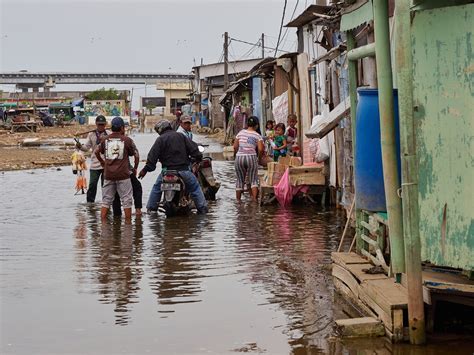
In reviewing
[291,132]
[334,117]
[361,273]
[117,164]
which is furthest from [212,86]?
[361,273]

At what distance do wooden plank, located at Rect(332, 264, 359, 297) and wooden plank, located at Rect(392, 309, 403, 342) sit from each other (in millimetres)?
964

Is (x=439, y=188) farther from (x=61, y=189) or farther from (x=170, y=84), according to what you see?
(x=170, y=84)

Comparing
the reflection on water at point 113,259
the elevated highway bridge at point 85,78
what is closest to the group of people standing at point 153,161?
the reflection on water at point 113,259

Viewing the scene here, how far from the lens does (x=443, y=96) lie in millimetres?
5605

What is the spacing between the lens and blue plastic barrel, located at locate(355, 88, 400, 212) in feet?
22.3

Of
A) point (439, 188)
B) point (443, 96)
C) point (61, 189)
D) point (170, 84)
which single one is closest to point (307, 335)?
point (439, 188)

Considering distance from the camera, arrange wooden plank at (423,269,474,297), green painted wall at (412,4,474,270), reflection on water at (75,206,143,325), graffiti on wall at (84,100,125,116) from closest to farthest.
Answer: green painted wall at (412,4,474,270) → wooden plank at (423,269,474,297) → reflection on water at (75,206,143,325) → graffiti on wall at (84,100,125,116)

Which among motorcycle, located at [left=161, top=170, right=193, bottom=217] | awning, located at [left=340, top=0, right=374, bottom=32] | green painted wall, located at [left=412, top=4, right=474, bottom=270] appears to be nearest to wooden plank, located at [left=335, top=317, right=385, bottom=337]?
green painted wall, located at [left=412, top=4, right=474, bottom=270]

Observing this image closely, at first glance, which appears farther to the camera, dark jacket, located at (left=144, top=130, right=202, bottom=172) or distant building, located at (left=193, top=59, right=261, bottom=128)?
distant building, located at (left=193, top=59, right=261, bottom=128)

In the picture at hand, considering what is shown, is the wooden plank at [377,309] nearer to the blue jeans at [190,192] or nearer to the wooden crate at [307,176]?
the blue jeans at [190,192]

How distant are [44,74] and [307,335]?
133628 millimetres

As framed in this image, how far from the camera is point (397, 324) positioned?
5730 millimetres

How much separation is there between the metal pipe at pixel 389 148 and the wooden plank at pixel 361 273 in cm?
69

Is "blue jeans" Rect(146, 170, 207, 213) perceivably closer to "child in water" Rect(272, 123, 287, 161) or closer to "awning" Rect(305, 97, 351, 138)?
"child in water" Rect(272, 123, 287, 161)
